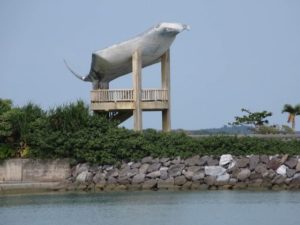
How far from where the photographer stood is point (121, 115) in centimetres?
5550

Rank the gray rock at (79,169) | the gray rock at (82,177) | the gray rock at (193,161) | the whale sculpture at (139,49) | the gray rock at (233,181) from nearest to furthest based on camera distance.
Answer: the gray rock at (233,181), the gray rock at (193,161), the gray rock at (82,177), the gray rock at (79,169), the whale sculpture at (139,49)

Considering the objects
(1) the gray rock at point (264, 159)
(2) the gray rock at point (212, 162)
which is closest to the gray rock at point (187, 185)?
(2) the gray rock at point (212, 162)

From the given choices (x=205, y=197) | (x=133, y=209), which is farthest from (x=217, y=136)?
(x=133, y=209)

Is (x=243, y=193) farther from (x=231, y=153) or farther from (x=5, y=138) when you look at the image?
(x=5, y=138)

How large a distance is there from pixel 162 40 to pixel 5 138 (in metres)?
7.74

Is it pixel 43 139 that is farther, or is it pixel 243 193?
pixel 43 139

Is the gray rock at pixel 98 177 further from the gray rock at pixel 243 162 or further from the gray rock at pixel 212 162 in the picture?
the gray rock at pixel 243 162

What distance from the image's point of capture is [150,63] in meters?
55.4

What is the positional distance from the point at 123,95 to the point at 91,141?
11.7ft

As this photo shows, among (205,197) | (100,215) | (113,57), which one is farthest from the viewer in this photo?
(113,57)

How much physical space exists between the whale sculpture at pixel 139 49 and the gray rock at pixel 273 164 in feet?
22.5

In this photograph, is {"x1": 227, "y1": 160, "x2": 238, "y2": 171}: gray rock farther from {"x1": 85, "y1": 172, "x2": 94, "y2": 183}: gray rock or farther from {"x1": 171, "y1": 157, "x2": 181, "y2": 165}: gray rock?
{"x1": 85, "y1": 172, "x2": 94, "y2": 183}: gray rock

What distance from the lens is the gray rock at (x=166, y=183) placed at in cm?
4956

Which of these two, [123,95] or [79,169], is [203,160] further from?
[123,95]
